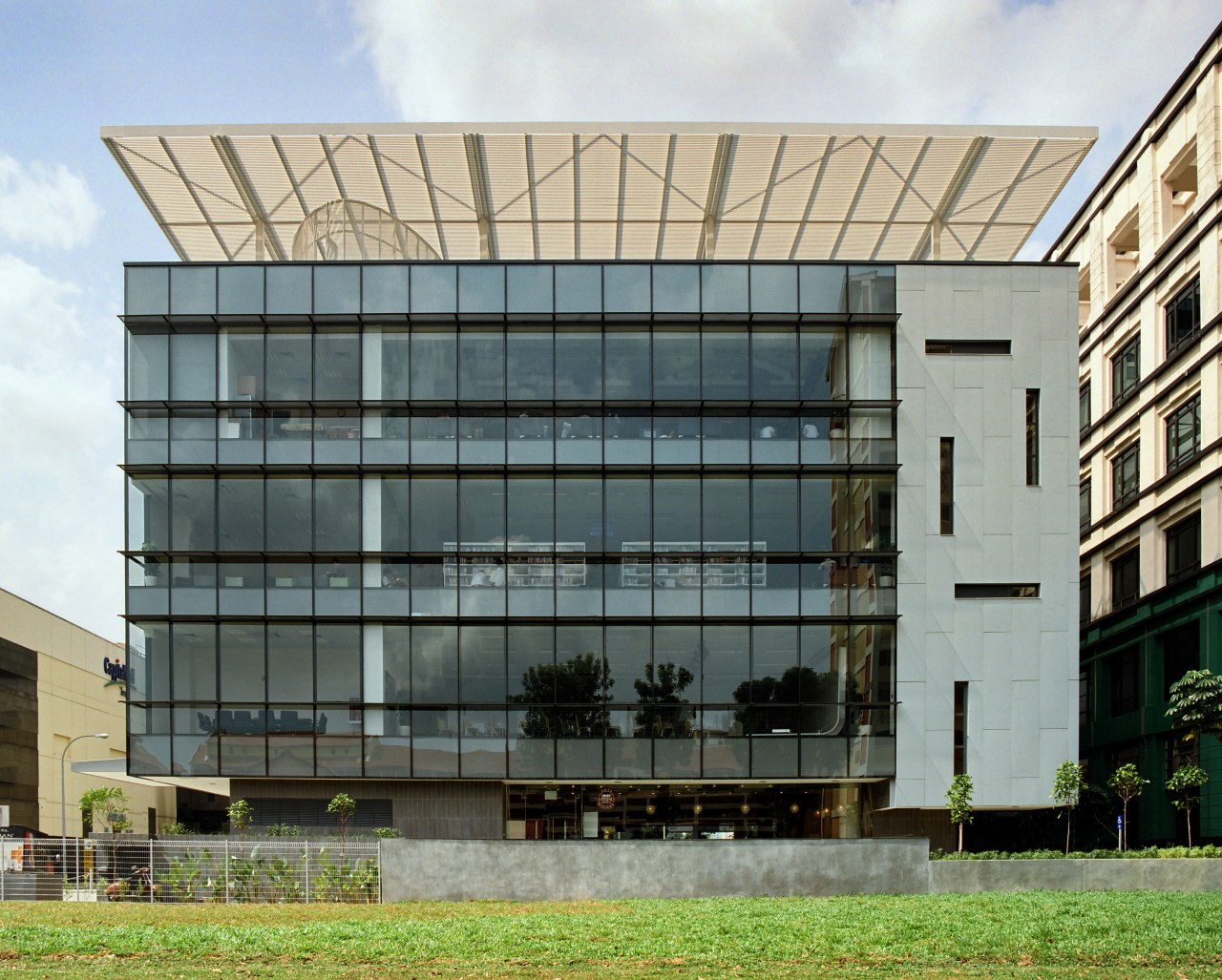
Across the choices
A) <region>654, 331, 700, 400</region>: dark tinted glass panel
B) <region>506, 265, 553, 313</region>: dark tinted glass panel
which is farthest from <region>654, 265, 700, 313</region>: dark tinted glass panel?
<region>506, 265, 553, 313</region>: dark tinted glass panel

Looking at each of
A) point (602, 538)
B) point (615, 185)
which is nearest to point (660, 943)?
point (602, 538)

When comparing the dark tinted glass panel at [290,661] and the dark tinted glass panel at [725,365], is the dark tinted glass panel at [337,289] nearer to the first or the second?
the dark tinted glass panel at [290,661]

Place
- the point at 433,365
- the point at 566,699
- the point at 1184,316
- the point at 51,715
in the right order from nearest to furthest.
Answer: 1. the point at 566,699
2. the point at 433,365
3. the point at 1184,316
4. the point at 51,715

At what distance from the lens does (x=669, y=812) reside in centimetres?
4097

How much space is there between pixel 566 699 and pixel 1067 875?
14.7 metres

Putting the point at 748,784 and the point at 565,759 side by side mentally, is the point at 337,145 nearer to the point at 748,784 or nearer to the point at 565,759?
the point at 565,759

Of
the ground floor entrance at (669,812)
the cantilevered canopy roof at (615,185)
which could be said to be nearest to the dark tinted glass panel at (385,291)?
the cantilevered canopy roof at (615,185)

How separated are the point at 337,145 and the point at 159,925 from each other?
84.1ft

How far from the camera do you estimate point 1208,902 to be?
28531mm

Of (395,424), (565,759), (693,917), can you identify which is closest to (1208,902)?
(693,917)

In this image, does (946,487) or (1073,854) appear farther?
(946,487)

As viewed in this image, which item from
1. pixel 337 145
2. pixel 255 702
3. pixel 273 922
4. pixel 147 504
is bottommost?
pixel 273 922

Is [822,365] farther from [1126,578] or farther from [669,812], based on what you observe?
[1126,578]

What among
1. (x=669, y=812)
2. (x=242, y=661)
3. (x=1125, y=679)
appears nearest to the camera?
(x=242, y=661)
